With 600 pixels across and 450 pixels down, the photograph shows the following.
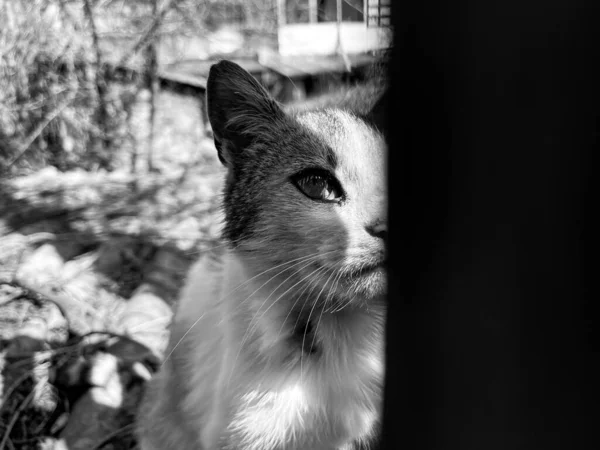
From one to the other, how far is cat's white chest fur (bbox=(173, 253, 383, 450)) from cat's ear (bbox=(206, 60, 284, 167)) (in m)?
0.54

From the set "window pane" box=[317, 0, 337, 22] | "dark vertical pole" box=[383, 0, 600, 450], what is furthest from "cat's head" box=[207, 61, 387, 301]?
"window pane" box=[317, 0, 337, 22]

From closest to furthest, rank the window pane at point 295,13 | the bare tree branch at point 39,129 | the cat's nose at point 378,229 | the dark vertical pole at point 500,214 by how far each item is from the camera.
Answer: the dark vertical pole at point 500,214
the cat's nose at point 378,229
the bare tree branch at point 39,129
the window pane at point 295,13

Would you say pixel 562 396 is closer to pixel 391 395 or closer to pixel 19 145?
pixel 391 395

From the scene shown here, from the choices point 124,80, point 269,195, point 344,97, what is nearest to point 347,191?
point 269,195

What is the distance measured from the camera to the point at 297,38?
888cm

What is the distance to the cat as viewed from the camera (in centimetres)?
172

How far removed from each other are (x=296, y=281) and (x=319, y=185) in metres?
0.33

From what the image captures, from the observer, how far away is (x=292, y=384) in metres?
1.80

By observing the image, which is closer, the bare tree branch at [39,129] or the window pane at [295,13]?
the bare tree branch at [39,129]

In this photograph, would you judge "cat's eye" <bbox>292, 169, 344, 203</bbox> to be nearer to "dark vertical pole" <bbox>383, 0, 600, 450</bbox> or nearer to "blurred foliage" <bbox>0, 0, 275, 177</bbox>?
"dark vertical pole" <bbox>383, 0, 600, 450</bbox>

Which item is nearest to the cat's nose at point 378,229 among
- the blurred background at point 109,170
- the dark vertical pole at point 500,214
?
the blurred background at point 109,170

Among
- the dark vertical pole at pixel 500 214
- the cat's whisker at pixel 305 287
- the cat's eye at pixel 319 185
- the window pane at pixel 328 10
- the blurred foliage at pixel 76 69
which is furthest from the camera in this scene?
the window pane at pixel 328 10

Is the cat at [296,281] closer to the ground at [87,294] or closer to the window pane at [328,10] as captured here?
the ground at [87,294]

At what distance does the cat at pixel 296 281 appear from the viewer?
1.72 m
